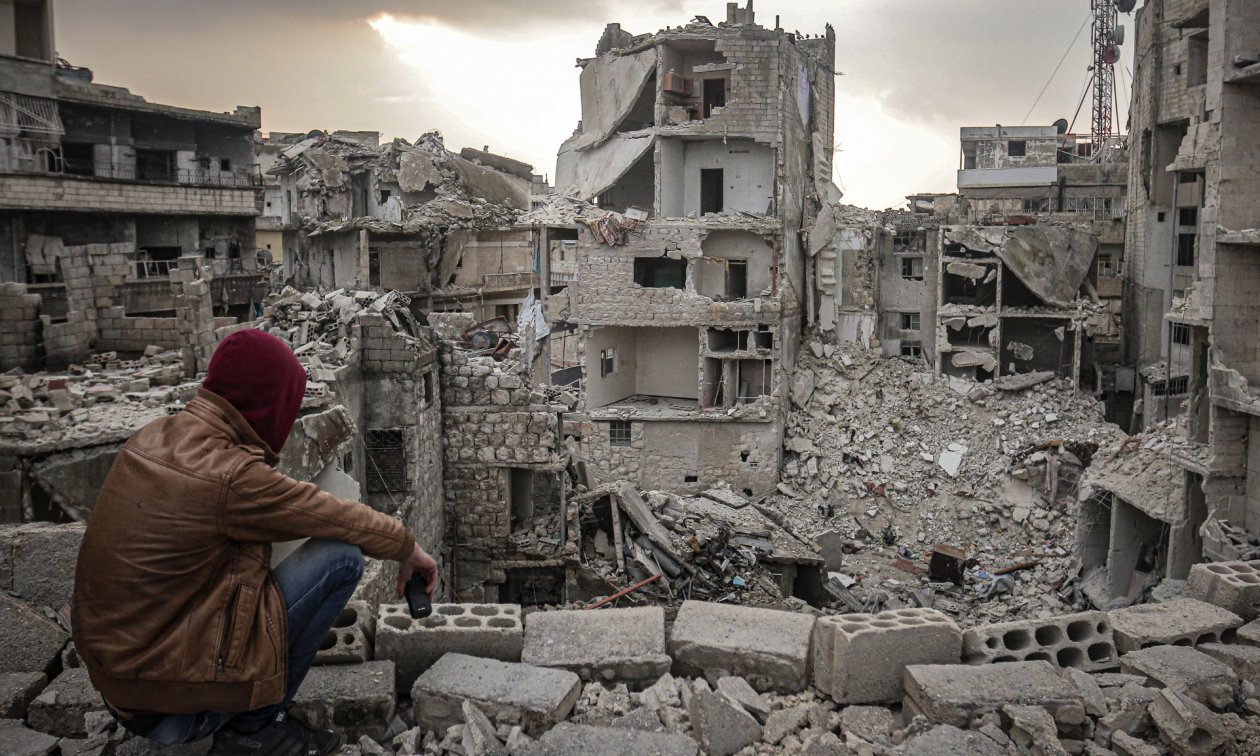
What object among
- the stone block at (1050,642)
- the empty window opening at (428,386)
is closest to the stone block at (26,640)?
the stone block at (1050,642)

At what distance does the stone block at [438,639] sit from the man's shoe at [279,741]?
91 centimetres

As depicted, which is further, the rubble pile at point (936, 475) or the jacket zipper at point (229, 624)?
the rubble pile at point (936, 475)

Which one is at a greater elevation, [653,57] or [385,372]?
[653,57]

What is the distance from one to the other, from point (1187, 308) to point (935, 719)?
13116 mm

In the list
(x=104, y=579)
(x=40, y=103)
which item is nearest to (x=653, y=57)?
(x=40, y=103)

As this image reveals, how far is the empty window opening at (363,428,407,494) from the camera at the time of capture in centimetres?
1055

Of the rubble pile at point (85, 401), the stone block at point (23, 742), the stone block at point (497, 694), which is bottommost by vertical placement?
the stone block at point (497, 694)

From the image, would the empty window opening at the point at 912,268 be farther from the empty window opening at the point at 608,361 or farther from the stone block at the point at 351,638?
the stone block at the point at 351,638

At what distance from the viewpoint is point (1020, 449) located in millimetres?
23031

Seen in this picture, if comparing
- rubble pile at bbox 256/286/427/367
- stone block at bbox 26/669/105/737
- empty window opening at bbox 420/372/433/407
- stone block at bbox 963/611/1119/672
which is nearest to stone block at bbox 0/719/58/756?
stone block at bbox 26/669/105/737

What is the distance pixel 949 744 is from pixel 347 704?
2.57 m

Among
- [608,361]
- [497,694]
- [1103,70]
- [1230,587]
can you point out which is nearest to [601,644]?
[497,694]

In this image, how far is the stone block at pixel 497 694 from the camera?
4.39 m

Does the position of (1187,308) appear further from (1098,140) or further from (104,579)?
(1098,140)
